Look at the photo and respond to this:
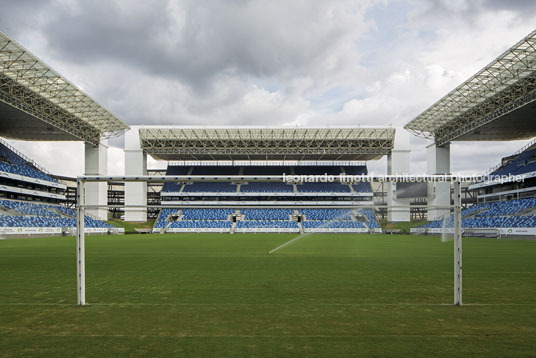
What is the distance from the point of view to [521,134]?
49.8 metres

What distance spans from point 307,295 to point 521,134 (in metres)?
54.6

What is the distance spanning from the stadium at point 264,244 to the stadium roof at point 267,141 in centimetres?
31

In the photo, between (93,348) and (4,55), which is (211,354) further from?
(4,55)

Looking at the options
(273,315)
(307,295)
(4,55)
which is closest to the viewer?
(273,315)

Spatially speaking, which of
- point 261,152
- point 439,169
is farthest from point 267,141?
point 439,169

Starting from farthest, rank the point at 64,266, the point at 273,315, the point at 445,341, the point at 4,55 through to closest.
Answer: the point at 4,55 → the point at 64,266 → the point at 273,315 → the point at 445,341

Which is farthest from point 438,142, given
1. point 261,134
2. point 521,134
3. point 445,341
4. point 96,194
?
point 445,341

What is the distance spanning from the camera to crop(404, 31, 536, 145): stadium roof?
2922 centimetres

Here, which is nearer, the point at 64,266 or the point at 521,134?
the point at 64,266

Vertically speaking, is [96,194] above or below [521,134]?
below

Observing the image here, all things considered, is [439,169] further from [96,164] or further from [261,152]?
[96,164]

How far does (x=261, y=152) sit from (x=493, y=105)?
3339cm

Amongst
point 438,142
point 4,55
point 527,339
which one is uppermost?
point 4,55

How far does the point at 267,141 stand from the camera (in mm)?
58375
